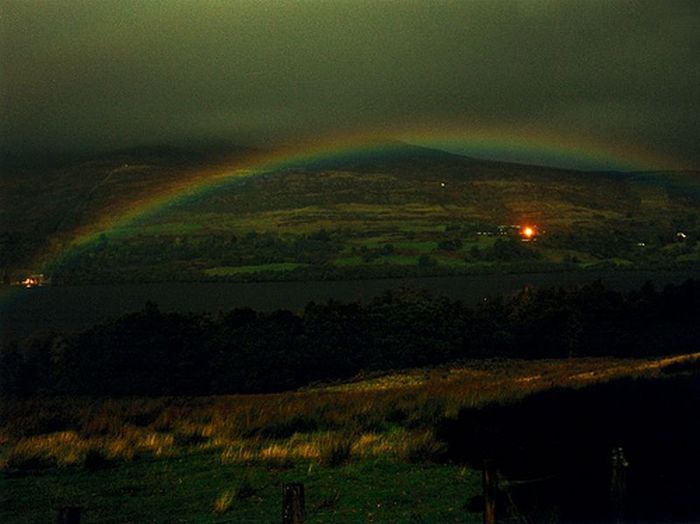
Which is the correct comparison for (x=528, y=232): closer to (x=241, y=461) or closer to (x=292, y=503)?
(x=241, y=461)

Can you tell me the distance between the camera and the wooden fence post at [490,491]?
757 centimetres

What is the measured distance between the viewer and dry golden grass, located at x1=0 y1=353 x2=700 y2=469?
1372 cm

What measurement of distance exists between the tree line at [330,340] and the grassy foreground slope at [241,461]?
13.6m

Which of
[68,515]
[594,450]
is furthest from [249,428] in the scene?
[68,515]

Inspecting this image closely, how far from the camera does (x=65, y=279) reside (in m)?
80.9

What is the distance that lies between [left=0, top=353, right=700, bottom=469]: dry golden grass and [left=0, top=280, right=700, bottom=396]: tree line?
11141mm

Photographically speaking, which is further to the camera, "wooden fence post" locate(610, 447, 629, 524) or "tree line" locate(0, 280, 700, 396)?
"tree line" locate(0, 280, 700, 396)

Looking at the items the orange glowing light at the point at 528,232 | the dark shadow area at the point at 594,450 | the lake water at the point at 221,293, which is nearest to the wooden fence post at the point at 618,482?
the dark shadow area at the point at 594,450

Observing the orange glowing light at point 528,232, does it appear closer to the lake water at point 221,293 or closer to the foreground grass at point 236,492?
the lake water at point 221,293

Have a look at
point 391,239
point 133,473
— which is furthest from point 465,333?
point 391,239

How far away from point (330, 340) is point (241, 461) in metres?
23.3

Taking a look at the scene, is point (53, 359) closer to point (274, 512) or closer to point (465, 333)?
point (465, 333)

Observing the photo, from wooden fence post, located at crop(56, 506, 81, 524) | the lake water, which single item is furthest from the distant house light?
wooden fence post, located at crop(56, 506, 81, 524)

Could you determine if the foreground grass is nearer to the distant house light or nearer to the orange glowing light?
the distant house light
